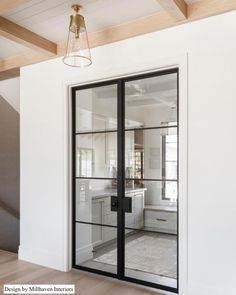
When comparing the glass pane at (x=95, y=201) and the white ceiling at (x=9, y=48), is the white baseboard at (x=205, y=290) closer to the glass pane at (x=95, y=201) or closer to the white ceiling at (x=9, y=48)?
the glass pane at (x=95, y=201)

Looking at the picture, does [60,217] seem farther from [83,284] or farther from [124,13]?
[124,13]

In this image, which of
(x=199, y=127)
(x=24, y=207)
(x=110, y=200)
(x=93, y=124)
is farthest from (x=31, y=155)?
(x=199, y=127)

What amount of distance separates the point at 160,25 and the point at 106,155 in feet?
4.95

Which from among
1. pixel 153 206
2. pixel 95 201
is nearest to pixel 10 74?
pixel 95 201

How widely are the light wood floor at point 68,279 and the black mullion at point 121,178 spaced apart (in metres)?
0.20

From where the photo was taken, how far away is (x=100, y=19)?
118 inches

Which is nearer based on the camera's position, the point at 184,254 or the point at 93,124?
the point at 184,254

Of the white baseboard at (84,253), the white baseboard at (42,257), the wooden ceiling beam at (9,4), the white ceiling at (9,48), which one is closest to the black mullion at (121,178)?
the white baseboard at (84,253)

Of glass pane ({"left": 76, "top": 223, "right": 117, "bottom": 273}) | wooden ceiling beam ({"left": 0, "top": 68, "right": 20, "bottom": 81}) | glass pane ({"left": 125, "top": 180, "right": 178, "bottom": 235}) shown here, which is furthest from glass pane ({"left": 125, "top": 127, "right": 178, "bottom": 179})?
wooden ceiling beam ({"left": 0, "top": 68, "right": 20, "bottom": 81})

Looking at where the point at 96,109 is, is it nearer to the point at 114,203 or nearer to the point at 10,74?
the point at 114,203

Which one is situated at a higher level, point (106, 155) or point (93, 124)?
point (93, 124)

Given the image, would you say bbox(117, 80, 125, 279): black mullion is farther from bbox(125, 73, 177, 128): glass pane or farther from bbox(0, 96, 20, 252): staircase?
bbox(0, 96, 20, 252): staircase

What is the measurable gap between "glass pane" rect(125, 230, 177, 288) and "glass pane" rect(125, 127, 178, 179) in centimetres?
Result: 64

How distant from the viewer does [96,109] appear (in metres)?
3.53
